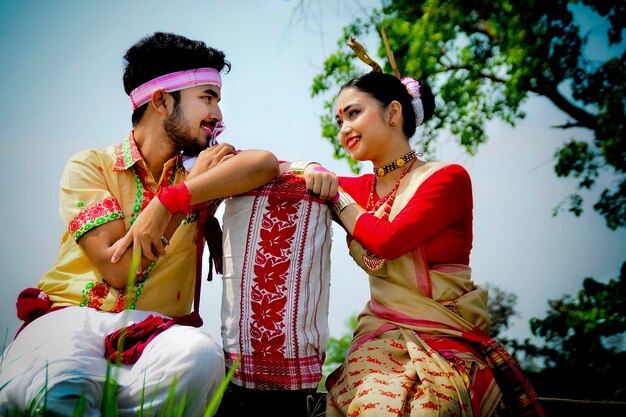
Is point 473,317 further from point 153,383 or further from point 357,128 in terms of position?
point 153,383

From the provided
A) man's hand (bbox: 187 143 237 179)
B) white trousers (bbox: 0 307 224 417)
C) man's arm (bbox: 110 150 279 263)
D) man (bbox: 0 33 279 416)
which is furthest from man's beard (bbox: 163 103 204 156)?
white trousers (bbox: 0 307 224 417)

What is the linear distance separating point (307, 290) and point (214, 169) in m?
0.57

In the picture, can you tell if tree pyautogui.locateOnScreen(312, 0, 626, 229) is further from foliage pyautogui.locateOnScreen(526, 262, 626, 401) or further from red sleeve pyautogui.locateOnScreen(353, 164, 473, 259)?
red sleeve pyautogui.locateOnScreen(353, 164, 473, 259)

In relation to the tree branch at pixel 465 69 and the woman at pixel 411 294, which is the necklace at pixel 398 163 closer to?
the woman at pixel 411 294

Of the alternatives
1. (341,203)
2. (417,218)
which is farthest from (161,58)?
(417,218)

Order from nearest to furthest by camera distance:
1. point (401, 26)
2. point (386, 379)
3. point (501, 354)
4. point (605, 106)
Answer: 1. point (386, 379)
2. point (501, 354)
3. point (605, 106)
4. point (401, 26)

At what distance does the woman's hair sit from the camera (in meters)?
2.68

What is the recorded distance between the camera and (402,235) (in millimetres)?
2201

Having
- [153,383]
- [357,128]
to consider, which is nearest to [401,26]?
[357,128]

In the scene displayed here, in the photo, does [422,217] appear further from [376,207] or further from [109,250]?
[109,250]

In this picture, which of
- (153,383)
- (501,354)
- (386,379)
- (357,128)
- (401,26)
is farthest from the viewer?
(401,26)

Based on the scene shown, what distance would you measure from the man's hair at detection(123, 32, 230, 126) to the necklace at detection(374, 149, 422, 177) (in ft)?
3.06

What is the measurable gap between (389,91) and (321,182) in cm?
77

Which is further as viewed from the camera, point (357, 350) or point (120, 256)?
point (357, 350)
